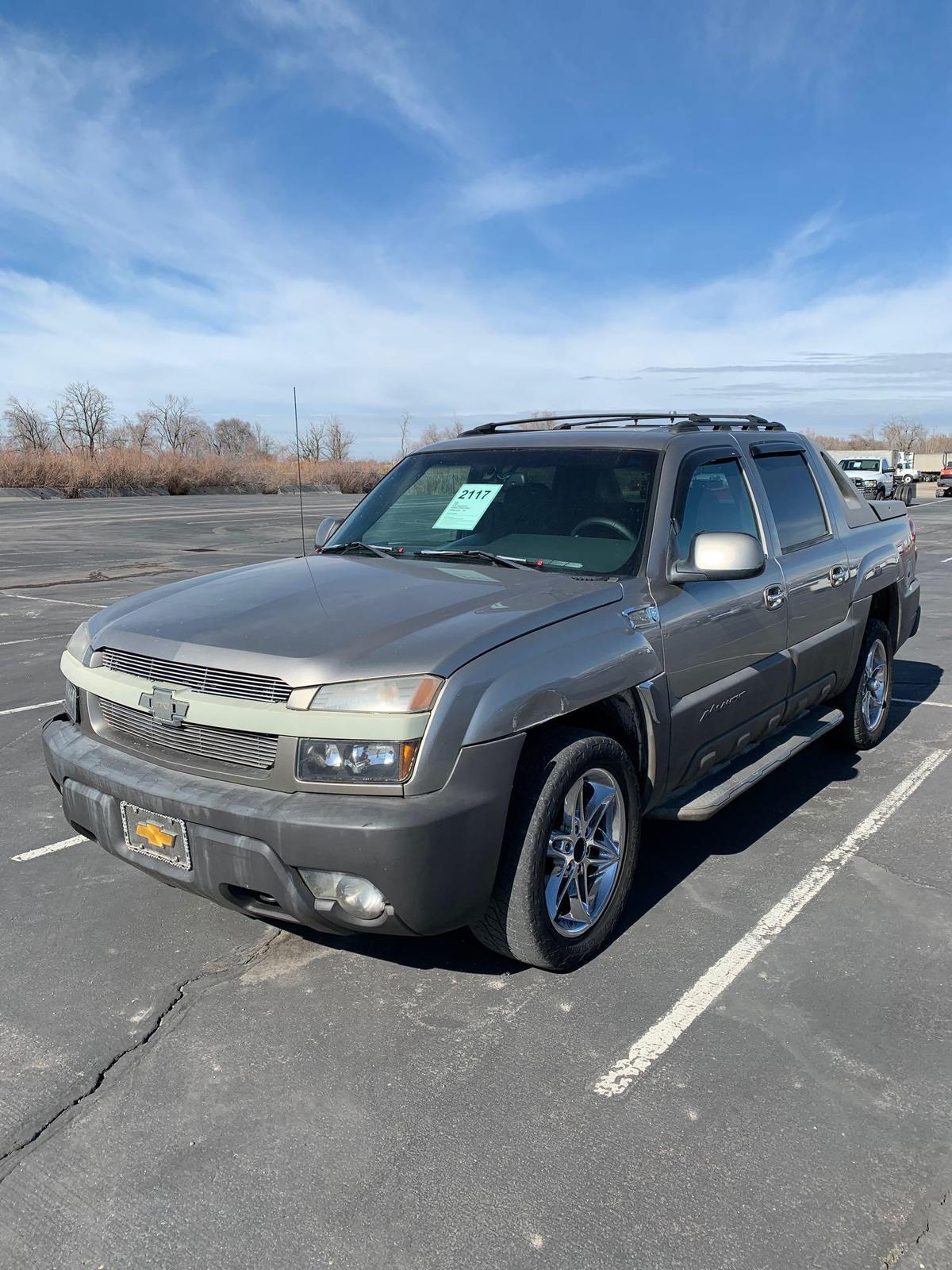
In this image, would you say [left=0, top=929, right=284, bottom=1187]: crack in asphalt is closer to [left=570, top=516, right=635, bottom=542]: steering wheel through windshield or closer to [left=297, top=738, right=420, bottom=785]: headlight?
[left=297, top=738, right=420, bottom=785]: headlight

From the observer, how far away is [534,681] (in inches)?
120

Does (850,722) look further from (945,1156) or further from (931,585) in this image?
(931,585)

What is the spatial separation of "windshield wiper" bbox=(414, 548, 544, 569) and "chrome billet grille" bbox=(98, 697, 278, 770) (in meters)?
1.35

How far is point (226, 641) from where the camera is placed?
10.4 feet

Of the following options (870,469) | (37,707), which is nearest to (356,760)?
(37,707)

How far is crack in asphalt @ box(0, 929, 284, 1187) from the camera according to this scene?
2.53 m

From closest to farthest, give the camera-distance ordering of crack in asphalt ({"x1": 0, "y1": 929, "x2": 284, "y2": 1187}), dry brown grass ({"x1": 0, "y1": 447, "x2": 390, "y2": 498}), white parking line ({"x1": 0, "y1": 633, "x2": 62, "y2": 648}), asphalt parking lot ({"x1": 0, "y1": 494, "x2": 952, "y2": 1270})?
asphalt parking lot ({"x1": 0, "y1": 494, "x2": 952, "y2": 1270}), crack in asphalt ({"x1": 0, "y1": 929, "x2": 284, "y2": 1187}), white parking line ({"x1": 0, "y1": 633, "x2": 62, "y2": 648}), dry brown grass ({"x1": 0, "y1": 447, "x2": 390, "y2": 498})

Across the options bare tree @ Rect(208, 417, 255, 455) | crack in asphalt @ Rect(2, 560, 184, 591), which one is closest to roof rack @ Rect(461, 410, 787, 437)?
crack in asphalt @ Rect(2, 560, 184, 591)

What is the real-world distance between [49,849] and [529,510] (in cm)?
264

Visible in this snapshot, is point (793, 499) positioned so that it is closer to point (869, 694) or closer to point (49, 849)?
point (869, 694)

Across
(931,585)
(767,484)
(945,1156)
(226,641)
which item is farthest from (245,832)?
(931,585)

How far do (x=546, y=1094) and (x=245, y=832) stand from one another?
1122 millimetres

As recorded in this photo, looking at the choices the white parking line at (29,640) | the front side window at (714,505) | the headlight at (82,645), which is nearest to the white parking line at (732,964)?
the front side window at (714,505)

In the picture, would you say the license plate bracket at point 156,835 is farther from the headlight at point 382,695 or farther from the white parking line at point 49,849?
the white parking line at point 49,849
